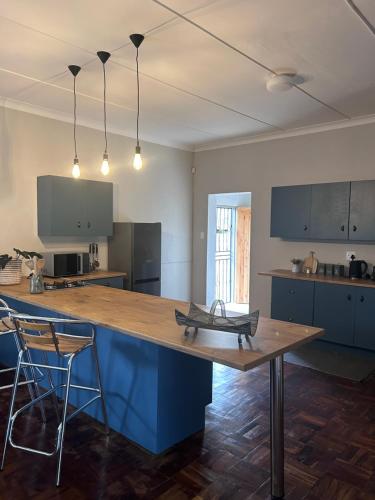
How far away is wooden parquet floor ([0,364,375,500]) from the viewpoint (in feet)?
6.78

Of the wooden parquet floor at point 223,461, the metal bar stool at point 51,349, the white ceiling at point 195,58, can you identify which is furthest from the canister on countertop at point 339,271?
the metal bar stool at point 51,349

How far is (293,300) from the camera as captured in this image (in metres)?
4.70

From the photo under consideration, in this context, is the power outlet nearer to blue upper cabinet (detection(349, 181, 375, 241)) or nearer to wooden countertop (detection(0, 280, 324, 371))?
blue upper cabinet (detection(349, 181, 375, 241))

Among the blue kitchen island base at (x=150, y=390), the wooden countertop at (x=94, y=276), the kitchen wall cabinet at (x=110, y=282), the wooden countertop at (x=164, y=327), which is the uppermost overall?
the wooden countertop at (x=94, y=276)

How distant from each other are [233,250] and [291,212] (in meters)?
2.63

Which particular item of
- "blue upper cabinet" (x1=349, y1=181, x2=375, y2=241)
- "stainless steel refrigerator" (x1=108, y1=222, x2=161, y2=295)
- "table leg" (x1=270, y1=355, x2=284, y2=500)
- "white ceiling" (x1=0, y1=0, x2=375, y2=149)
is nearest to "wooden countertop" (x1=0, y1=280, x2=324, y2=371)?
"table leg" (x1=270, y1=355, x2=284, y2=500)

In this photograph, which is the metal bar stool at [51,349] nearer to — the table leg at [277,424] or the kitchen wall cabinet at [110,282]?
the table leg at [277,424]

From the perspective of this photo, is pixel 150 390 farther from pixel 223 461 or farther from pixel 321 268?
pixel 321 268

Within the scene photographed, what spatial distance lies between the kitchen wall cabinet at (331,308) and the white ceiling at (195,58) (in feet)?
6.59

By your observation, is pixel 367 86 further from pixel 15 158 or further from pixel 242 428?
pixel 15 158

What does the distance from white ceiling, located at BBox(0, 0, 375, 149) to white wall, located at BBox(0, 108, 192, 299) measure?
29cm

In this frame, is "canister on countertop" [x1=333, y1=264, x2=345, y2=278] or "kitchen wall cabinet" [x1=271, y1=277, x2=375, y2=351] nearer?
"kitchen wall cabinet" [x1=271, y1=277, x2=375, y2=351]

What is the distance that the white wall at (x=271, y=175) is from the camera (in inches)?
182

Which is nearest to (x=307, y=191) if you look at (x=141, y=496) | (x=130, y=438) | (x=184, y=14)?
(x=184, y=14)
